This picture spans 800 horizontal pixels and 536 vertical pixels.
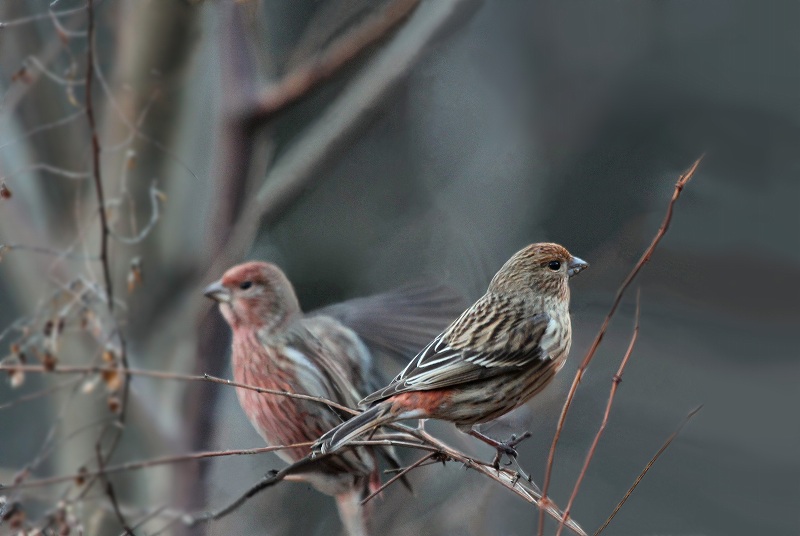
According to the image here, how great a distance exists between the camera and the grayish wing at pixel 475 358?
293cm

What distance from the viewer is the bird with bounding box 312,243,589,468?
2.86 m

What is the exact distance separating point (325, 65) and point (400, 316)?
2210 millimetres

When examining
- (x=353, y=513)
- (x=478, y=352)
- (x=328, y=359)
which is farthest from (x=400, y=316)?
(x=353, y=513)

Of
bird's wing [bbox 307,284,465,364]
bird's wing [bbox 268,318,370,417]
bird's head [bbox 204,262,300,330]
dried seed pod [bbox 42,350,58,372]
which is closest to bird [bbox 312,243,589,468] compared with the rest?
bird's wing [bbox 307,284,465,364]

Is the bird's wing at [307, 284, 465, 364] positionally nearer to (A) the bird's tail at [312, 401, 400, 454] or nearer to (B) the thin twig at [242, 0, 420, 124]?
(A) the bird's tail at [312, 401, 400, 454]

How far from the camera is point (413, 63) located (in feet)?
17.6

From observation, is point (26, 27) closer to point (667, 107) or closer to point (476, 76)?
point (476, 76)

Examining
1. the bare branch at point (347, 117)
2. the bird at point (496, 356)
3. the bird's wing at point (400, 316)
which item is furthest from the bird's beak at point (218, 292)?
the bare branch at point (347, 117)

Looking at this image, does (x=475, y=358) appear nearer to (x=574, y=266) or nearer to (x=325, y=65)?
(x=574, y=266)

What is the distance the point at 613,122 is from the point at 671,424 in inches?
71.2

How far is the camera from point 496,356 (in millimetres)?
3078

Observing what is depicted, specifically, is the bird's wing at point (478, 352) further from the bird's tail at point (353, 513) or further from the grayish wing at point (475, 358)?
the bird's tail at point (353, 513)

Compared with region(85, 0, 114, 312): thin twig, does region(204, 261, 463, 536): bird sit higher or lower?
lower

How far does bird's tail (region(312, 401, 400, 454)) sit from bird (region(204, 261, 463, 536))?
476 millimetres
